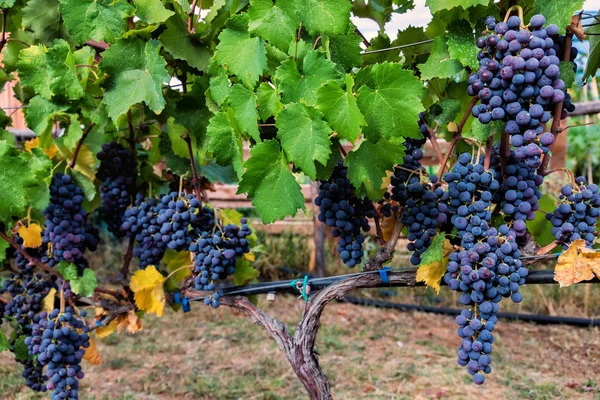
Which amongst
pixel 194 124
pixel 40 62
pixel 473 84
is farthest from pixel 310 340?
pixel 40 62

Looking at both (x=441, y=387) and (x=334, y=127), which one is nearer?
(x=334, y=127)

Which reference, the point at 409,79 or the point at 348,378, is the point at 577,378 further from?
the point at 409,79

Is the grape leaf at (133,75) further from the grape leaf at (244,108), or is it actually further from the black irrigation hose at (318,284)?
the black irrigation hose at (318,284)

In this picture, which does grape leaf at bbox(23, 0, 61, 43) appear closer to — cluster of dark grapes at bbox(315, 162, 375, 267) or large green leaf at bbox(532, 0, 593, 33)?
cluster of dark grapes at bbox(315, 162, 375, 267)

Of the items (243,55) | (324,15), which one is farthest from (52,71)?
(324,15)

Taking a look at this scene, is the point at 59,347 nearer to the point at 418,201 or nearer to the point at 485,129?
the point at 418,201

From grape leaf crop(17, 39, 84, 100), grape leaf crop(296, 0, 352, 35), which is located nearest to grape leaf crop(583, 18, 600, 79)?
grape leaf crop(296, 0, 352, 35)

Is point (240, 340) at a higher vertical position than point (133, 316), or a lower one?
lower

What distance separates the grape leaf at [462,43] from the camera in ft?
4.39

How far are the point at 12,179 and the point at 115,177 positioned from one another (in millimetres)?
562

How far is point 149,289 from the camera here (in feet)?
6.77

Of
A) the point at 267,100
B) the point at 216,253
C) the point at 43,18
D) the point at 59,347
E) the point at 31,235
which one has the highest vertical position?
the point at 43,18

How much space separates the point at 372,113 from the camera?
4.26 ft

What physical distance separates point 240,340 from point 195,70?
2412 millimetres
